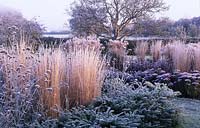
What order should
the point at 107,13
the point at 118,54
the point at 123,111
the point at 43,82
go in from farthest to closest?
the point at 107,13, the point at 118,54, the point at 123,111, the point at 43,82

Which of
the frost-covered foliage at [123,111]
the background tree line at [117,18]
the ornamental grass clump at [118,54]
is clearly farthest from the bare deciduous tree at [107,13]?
the frost-covered foliage at [123,111]

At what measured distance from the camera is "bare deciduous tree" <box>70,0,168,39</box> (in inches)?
846

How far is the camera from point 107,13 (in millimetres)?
21672

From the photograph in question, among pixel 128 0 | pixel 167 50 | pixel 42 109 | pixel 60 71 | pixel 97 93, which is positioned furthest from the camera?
pixel 128 0

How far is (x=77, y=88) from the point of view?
4480mm

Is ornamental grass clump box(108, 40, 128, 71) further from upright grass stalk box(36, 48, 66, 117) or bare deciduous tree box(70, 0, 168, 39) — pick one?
bare deciduous tree box(70, 0, 168, 39)

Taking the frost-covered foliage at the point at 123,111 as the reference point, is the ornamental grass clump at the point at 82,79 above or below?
above

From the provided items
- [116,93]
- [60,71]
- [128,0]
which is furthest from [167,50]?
[128,0]

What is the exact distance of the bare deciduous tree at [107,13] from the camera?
2148 centimetres

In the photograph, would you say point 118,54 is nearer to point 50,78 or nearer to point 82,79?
point 82,79

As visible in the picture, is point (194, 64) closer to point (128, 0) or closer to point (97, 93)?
point (97, 93)

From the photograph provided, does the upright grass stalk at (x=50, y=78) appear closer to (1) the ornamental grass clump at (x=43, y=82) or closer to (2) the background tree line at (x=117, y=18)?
(1) the ornamental grass clump at (x=43, y=82)

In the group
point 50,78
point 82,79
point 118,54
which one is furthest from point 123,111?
point 118,54

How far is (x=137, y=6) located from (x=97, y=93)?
17.4 m
